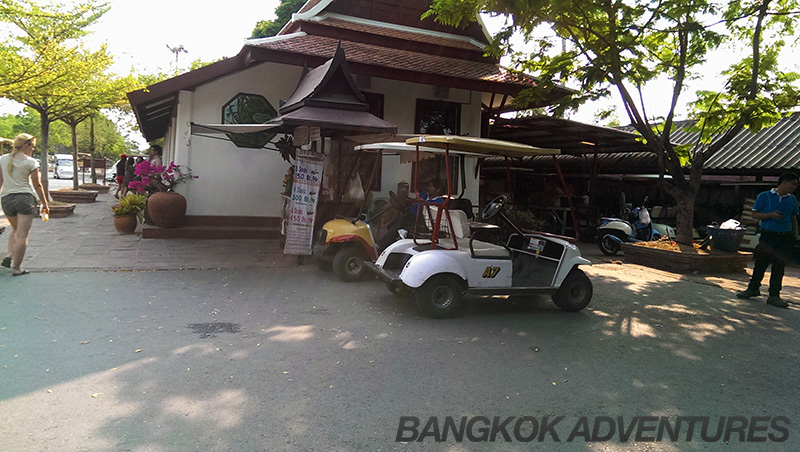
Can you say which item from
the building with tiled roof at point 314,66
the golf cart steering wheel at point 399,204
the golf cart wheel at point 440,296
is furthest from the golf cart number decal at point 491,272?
the building with tiled roof at point 314,66

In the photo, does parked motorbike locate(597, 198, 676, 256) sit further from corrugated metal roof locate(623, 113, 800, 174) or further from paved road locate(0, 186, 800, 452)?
paved road locate(0, 186, 800, 452)

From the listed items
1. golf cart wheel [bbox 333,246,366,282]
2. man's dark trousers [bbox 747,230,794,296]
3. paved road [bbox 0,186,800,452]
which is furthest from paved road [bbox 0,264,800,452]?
golf cart wheel [bbox 333,246,366,282]

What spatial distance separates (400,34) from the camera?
12922 millimetres

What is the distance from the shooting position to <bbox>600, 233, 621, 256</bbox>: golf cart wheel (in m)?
12.4

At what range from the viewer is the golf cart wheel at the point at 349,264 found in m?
7.67

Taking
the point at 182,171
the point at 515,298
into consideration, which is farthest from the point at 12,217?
the point at 515,298

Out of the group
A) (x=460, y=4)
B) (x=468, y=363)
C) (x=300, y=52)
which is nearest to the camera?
(x=468, y=363)

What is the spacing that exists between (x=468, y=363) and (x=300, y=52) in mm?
7451

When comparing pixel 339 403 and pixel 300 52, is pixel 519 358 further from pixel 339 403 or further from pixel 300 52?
pixel 300 52

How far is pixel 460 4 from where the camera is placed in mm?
8695

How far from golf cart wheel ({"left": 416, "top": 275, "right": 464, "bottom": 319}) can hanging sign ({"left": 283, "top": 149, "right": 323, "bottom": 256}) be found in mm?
3235

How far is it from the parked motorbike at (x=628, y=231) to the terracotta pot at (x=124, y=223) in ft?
35.8

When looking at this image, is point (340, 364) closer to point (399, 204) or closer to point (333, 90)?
point (399, 204)

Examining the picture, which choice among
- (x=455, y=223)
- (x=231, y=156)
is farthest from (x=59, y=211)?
(x=455, y=223)
